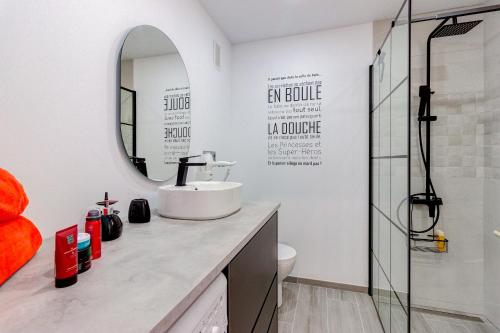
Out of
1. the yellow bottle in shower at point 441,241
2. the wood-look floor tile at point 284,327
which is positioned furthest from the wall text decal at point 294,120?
the wood-look floor tile at point 284,327

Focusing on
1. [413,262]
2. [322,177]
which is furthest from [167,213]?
[413,262]

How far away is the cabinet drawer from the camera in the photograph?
3.75 feet

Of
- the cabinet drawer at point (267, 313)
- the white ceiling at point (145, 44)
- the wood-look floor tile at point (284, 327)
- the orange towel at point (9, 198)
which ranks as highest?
the white ceiling at point (145, 44)

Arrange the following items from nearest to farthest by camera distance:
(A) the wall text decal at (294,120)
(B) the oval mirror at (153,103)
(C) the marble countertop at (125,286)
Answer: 1. (C) the marble countertop at (125,286)
2. (B) the oval mirror at (153,103)
3. (A) the wall text decal at (294,120)

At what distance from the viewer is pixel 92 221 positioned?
75 cm

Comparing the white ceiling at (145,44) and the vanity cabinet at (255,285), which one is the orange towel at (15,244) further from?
the white ceiling at (145,44)

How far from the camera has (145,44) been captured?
131 centimetres

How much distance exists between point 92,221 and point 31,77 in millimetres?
533

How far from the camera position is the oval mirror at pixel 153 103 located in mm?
1220

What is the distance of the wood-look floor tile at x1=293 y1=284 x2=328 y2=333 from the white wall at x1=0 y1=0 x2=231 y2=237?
57.6 inches

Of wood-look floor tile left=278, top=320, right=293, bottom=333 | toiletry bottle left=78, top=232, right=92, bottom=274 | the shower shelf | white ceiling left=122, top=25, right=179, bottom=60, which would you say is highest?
white ceiling left=122, top=25, right=179, bottom=60

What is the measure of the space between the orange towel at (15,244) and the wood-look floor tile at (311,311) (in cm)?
171

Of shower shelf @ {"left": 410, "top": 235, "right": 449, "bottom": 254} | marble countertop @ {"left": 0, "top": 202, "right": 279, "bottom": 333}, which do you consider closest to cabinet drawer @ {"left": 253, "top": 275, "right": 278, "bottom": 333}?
marble countertop @ {"left": 0, "top": 202, "right": 279, "bottom": 333}

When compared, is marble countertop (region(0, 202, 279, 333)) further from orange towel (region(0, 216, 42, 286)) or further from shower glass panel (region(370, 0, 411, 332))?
shower glass panel (region(370, 0, 411, 332))
